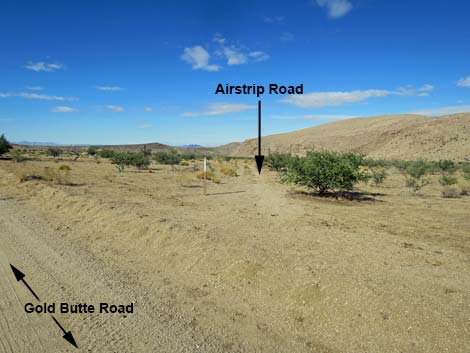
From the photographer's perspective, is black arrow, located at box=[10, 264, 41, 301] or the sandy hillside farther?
the sandy hillside

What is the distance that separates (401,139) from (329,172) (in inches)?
3520

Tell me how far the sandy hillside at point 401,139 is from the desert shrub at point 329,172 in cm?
6585

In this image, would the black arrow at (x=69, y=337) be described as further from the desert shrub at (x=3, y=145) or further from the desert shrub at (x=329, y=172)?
the desert shrub at (x=3, y=145)

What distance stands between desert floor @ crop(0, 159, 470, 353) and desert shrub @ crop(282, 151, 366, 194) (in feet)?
21.1

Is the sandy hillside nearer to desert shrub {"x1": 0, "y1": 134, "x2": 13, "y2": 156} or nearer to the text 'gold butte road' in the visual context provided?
the text 'gold butte road'

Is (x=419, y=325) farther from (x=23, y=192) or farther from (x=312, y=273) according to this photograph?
(x=23, y=192)

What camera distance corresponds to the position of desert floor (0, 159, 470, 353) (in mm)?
4645

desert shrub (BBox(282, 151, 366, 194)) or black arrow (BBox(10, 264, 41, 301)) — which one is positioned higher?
desert shrub (BBox(282, 151, 366, 194))

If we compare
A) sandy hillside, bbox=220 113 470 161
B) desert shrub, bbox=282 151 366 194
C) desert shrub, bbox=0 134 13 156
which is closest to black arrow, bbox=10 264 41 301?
desert shrub, bbox=282 151 366 194

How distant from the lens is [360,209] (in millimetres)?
15297

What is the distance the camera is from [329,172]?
733 inches

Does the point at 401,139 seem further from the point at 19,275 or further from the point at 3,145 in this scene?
the point at 19,275

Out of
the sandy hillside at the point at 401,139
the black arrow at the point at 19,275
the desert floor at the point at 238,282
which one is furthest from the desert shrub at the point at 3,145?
the sandy hillside at the point at 401,139

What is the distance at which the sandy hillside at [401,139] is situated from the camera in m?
78.6
